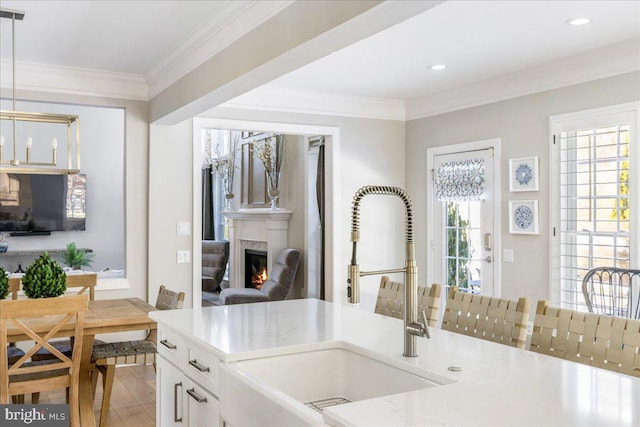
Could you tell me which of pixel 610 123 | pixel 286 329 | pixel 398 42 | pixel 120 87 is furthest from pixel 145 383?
pixel 610 123

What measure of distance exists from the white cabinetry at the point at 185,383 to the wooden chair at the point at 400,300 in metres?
1.09

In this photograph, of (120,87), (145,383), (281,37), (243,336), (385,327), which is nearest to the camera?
(243,336)

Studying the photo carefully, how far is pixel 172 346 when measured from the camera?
7.68 ft

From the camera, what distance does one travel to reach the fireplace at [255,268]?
26.0ft

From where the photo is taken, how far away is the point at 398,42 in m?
4.09

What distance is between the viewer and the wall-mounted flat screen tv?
25.3 ft

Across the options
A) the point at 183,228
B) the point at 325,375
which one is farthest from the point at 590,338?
the point at 183,228

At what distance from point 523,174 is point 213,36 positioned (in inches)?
113

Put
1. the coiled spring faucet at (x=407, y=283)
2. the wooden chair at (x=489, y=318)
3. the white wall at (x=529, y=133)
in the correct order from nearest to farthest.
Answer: the coiled spring faucet at (x=407, y=283) → the wooden chair at (x=489, y=318) → the white wall at (x=529, y=133)

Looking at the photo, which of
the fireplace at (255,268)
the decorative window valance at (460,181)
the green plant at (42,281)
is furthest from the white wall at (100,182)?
the green plant at (42,281)

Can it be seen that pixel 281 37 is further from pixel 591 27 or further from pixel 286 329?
pixel 591 27

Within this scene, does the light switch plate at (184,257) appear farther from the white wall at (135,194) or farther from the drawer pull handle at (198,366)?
the drawer pull handle at (198,366)

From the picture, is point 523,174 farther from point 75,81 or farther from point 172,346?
point 75,81

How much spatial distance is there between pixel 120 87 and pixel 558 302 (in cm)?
411
